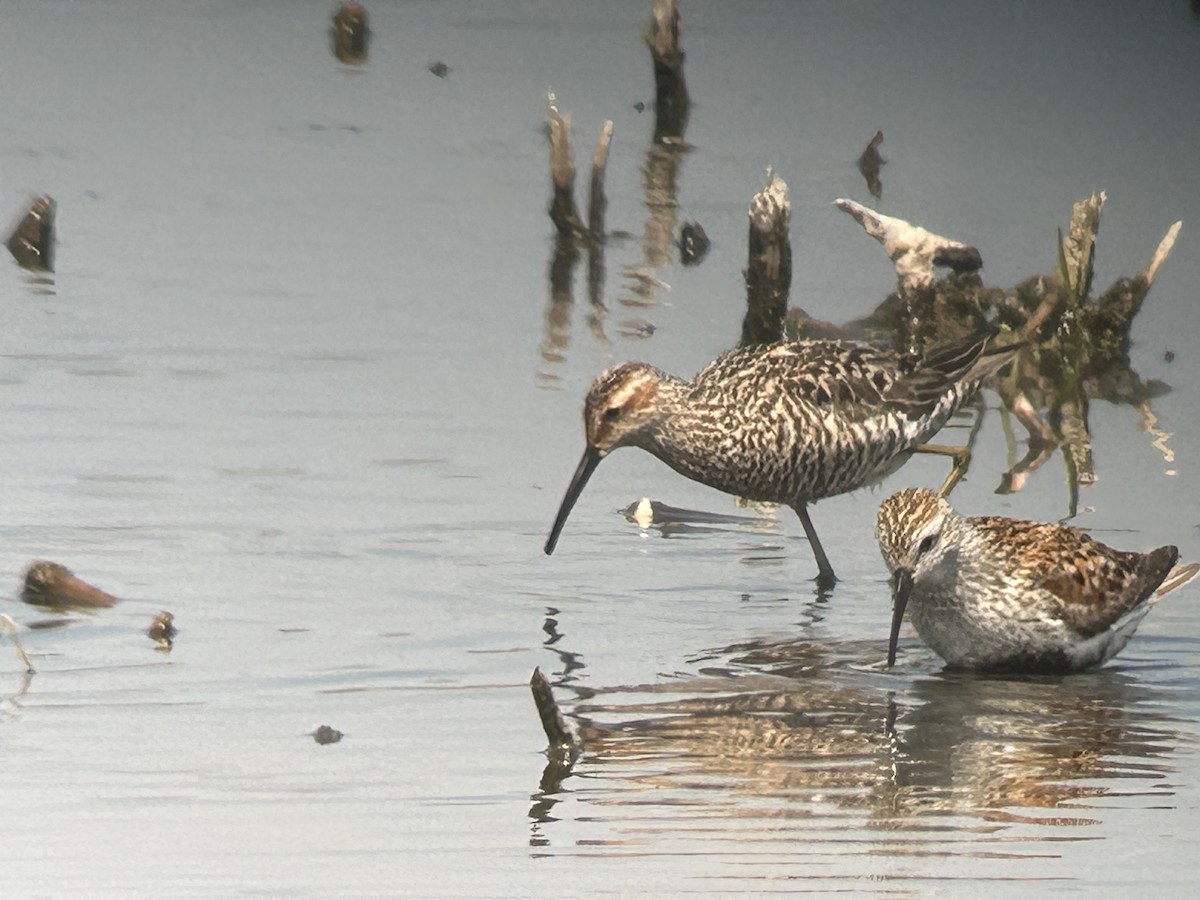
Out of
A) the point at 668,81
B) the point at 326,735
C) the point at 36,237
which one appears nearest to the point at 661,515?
the point at 326,735

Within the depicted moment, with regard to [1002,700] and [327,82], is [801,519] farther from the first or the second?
[327,82]

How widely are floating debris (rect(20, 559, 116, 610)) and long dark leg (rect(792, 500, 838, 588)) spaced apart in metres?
3.35

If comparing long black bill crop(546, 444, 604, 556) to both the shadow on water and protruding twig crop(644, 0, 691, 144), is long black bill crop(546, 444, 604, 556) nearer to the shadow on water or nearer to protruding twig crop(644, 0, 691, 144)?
the shadow on water

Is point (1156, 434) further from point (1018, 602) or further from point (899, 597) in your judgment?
point (899, 597)

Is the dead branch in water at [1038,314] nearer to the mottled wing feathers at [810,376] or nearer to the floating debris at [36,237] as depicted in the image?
the mottled wing feathers at [810,376]

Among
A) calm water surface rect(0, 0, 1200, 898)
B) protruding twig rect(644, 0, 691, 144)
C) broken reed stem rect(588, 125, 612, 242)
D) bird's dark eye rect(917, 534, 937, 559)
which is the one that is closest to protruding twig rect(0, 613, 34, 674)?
calm water surface rect(0, 0, 1200, 898)

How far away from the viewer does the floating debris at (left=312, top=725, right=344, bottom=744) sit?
9.63 meters

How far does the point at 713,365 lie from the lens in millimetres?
13172

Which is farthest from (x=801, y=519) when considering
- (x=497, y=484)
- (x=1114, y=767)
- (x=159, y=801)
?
(x=159, y=801)

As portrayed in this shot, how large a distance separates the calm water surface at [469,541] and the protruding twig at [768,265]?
0.41 meters

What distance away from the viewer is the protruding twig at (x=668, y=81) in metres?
21.2

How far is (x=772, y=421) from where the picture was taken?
12.6 m

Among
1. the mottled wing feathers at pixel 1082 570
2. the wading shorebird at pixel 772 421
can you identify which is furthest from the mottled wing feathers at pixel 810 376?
the mottled wing feathers at pixel 1082 570

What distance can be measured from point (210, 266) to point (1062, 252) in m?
6.01
